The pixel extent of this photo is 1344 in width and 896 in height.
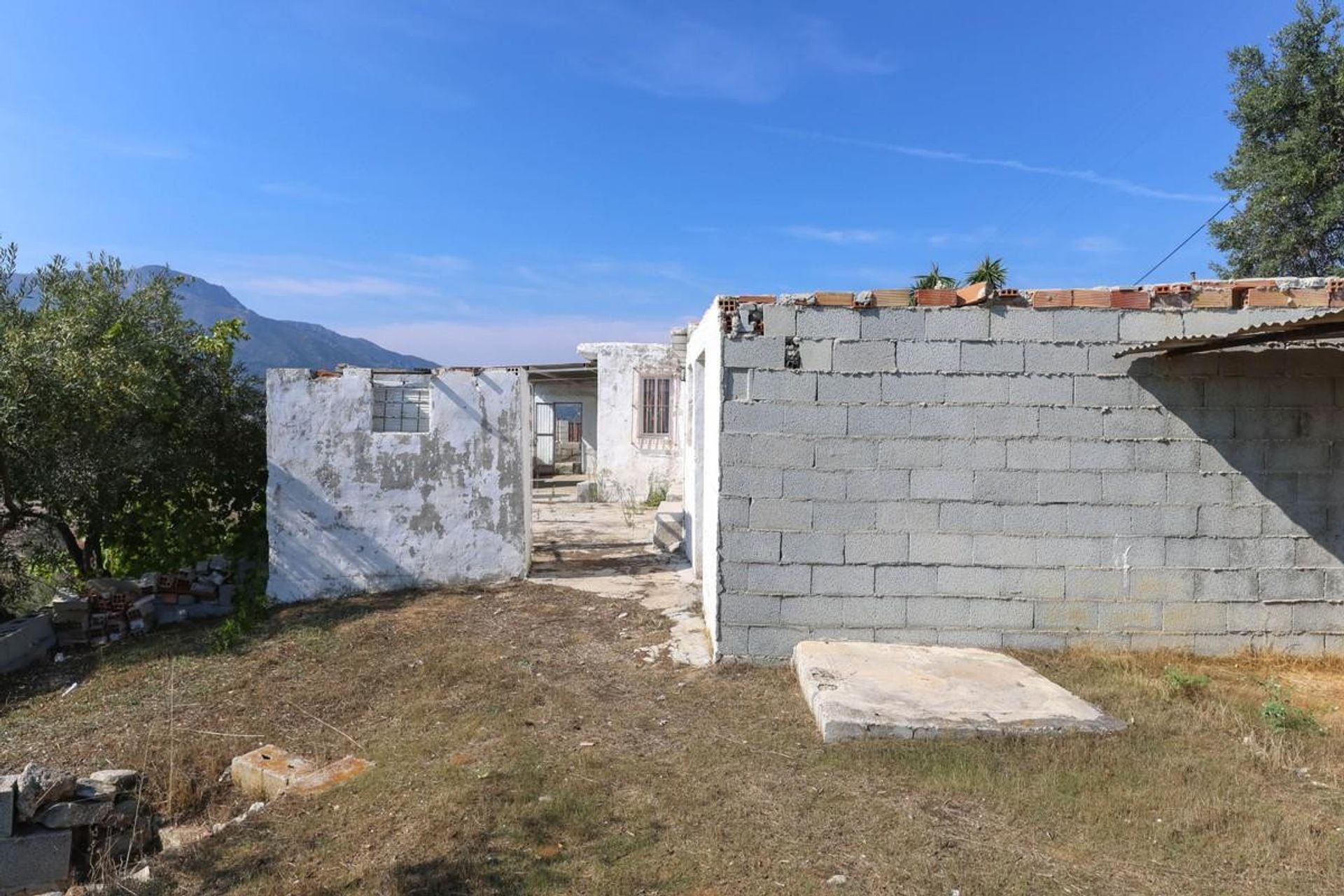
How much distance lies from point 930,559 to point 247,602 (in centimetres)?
636

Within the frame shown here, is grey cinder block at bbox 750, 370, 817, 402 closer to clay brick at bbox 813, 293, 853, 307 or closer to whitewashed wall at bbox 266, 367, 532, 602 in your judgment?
clay brick at bbox 813, 293, 853, 307

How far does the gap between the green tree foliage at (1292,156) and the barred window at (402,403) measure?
13.2 metres

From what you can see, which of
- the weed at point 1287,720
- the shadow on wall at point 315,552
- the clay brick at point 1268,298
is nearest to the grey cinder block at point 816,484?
the weed at point 1287,720

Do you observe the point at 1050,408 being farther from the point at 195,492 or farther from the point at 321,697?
the point at 195,492

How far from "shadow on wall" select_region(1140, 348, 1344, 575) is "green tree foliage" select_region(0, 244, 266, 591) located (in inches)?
335

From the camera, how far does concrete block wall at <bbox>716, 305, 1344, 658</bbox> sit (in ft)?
17.2

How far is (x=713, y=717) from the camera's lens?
4.61 meters

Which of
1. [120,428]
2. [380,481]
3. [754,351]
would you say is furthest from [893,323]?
[120,428]

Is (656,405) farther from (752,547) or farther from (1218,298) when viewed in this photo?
(1218,298)

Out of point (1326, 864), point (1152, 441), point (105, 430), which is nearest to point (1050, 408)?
point (1152, 441)

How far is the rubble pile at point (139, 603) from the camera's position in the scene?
741 cm

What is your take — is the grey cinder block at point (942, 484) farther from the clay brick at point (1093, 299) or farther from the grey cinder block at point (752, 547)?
the clay brick at point (1093, 299)

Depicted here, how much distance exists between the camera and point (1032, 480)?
17.3 feet

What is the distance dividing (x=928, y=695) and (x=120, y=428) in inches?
309
